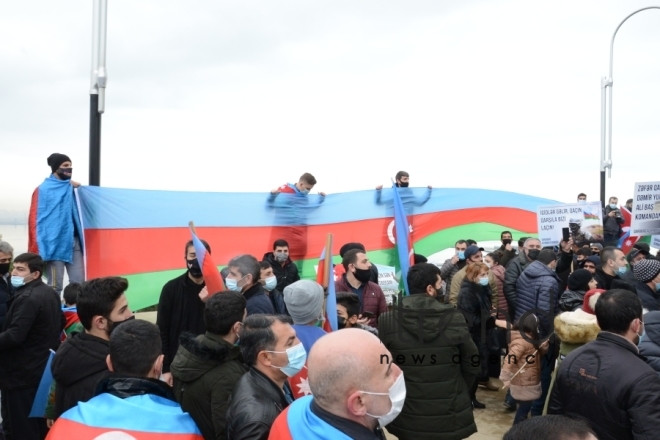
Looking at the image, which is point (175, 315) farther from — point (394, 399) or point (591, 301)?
point (591, 301)

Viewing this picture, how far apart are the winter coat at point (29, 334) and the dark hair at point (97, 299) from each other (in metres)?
1.47

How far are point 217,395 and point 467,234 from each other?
7.62 m

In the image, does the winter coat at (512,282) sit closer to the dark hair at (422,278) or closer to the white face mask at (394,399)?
the dark hair at (422,278)

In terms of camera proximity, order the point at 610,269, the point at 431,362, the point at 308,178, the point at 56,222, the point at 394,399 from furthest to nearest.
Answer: the point at 308,178 < the point at 610,269 < the point at 56,222 < the point at 431,362 < the point at 394,399

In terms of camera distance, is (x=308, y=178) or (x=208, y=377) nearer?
(x=208, y=377)

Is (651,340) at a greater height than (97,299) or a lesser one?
lesser

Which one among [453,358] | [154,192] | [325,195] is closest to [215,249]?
[154,192]

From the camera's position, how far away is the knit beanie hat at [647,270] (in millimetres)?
4996

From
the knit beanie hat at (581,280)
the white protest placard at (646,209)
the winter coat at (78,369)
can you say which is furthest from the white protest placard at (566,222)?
the winter coat at (78,369)

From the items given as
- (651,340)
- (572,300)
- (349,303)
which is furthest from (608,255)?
(349,303)

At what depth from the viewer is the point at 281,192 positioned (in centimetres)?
778

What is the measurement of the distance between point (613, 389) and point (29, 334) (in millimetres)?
4144

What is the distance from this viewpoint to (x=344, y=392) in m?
2.02

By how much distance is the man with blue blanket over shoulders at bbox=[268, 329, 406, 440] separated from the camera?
2.01m
